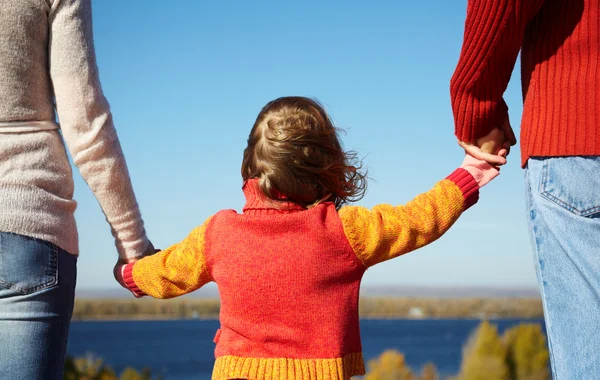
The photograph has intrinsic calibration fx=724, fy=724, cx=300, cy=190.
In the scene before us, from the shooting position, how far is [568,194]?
2.06 meters

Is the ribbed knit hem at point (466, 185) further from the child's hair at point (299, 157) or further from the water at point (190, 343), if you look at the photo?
the water at point (190, 343)

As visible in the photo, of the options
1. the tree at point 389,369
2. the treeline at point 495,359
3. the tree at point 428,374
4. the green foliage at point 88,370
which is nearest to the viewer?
the green foliage at point 88,370

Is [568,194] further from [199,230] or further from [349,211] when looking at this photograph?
[199,230]

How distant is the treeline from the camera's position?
2519cm

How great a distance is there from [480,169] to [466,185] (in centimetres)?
10

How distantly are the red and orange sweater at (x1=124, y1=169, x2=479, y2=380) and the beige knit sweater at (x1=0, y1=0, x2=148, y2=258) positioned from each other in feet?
1.64

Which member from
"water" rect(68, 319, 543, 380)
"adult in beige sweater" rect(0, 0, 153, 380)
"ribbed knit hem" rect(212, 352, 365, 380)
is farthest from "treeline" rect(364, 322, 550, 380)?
"water" rect(68, 319, 543, 380)

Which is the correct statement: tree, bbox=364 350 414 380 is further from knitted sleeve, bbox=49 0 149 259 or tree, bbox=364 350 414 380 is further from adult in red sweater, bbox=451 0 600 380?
adult in red sweater, bbox=451 0 600 380

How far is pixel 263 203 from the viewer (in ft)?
8.45

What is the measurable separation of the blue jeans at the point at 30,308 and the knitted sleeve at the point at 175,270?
1.84ft

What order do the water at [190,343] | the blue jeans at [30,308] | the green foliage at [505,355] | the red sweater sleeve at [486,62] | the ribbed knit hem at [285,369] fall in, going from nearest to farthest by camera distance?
the blue jeans at [30,308], the red sweater sleeve at [486,62], the ribbed knit hem at [285,369], the green foliage at [505,355], the water at [190,343]

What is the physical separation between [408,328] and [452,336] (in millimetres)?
20999

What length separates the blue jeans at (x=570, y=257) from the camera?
6.72 feet

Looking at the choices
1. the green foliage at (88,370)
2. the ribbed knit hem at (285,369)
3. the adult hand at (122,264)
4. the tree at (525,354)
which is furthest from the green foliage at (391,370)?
the ribbed knit hem at (285,369)
